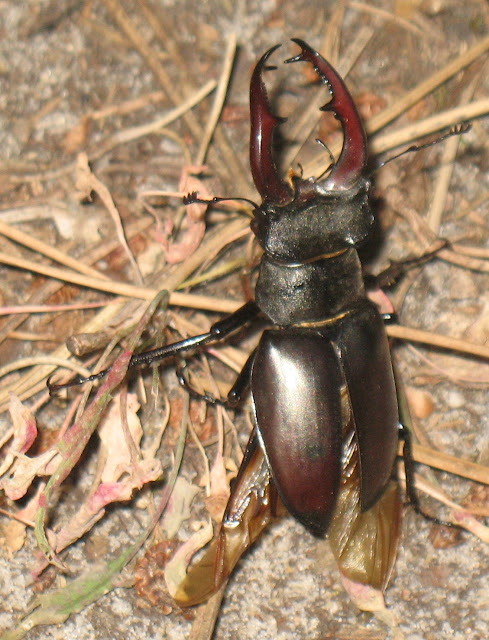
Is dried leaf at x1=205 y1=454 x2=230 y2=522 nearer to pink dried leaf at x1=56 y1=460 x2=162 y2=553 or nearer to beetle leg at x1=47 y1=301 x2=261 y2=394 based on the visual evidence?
pink dried leaf at x1=56 y1=460 x2=162 y2=553

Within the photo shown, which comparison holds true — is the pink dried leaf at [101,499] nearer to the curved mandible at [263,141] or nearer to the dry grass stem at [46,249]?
the dry grass stem at [46,249]

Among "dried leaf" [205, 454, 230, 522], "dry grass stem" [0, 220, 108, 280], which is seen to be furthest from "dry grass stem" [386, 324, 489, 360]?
"dry grass stem" [0, 220, 108, 280]

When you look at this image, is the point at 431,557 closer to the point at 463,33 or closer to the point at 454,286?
the point at 454,286

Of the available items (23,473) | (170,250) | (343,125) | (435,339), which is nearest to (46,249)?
(170,250)

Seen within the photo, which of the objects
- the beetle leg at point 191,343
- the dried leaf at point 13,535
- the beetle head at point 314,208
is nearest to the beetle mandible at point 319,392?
the beetle head at point 314,208

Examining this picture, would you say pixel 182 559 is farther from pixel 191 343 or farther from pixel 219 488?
pixel 191 343

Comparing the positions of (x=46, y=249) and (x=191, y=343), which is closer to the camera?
(x=191, y=343)
